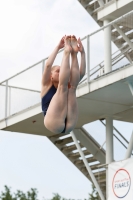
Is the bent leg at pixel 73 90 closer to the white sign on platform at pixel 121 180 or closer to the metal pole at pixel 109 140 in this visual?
the white sign on platform at pixel 121 180

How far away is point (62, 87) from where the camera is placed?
12.6m

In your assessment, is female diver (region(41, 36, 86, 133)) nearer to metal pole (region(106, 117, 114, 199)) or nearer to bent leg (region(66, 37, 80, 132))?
bent leg (region(66, 37, 80, 132))

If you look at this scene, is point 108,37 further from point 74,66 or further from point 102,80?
point 74,66

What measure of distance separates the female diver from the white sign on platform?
28.1 ft

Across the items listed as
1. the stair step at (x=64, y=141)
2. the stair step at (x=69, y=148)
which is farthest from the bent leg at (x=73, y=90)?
the stair step at (x=69, y=148)

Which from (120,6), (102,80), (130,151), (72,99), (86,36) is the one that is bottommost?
(72,99)

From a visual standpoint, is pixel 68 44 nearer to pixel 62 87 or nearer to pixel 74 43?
pixel 74 43

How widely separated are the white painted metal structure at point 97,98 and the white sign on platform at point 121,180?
52 cm

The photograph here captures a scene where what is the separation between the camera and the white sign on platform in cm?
2131

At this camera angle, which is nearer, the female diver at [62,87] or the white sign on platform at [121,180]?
the female diver at [62,87]

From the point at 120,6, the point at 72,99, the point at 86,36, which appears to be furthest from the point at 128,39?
the point at 72,99

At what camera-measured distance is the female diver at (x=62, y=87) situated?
1260cm

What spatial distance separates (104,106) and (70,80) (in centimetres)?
1021

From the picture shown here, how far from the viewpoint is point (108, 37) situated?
72.2 ft
